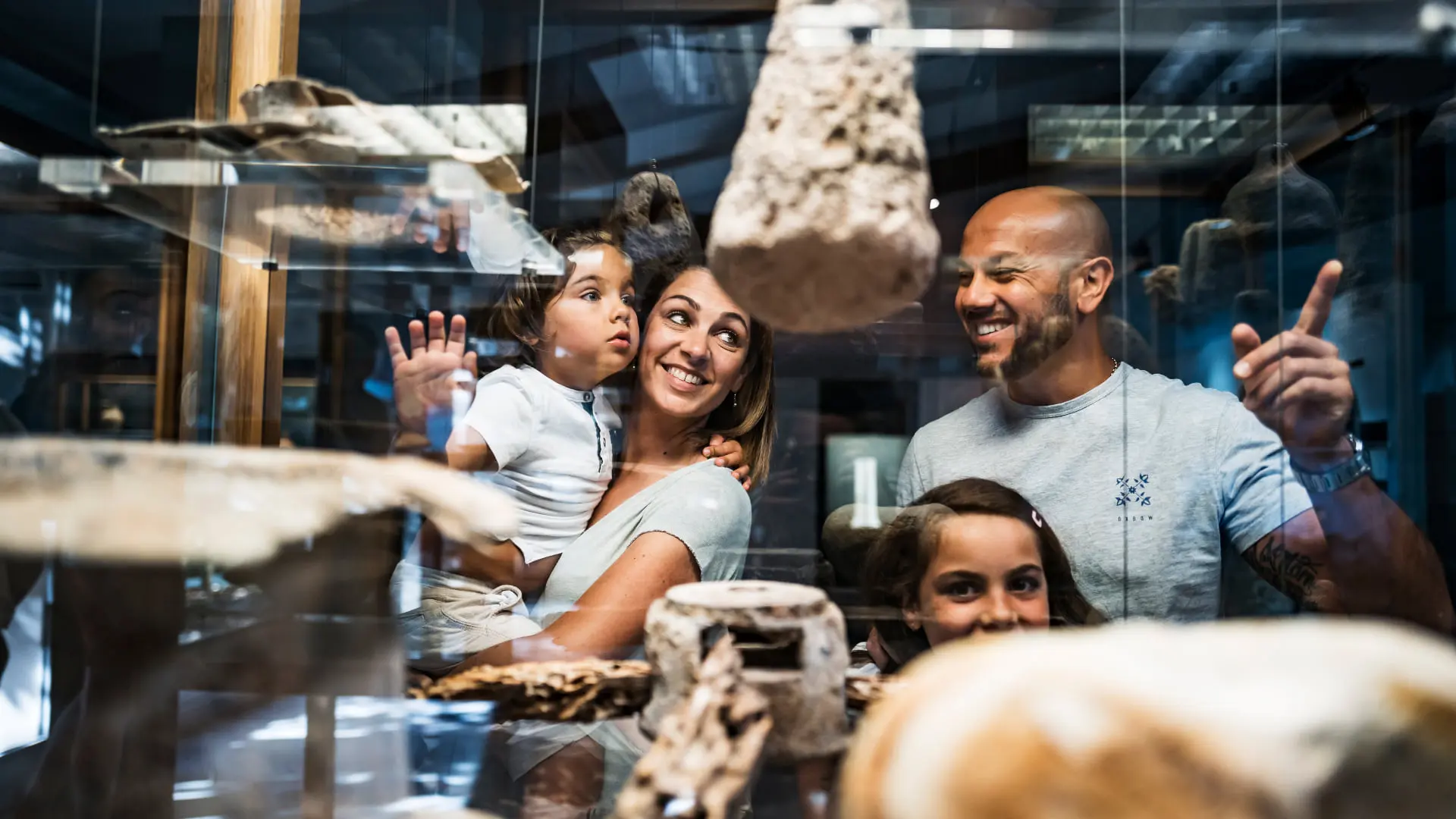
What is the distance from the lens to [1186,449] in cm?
144

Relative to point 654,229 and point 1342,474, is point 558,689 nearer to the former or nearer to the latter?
point 654,229

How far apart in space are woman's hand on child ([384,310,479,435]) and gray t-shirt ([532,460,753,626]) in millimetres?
312

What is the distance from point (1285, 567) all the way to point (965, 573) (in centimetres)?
49

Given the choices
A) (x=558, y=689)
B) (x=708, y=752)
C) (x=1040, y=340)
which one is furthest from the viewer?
(x=1040, y=340)

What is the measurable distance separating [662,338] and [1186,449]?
0.83 m

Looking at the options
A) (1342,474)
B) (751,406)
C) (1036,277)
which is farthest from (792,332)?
(1342,474)

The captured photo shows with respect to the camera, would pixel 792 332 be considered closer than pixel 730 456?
Yes

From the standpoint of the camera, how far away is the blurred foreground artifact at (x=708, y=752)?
2.44 ft

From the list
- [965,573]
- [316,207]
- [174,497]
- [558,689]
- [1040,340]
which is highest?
[316,207]

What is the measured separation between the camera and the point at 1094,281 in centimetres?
146

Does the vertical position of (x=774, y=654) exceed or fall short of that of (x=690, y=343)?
it falls short

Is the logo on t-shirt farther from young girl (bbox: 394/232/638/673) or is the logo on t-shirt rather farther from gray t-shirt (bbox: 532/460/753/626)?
young girl (bbox: 394/232/638/673)

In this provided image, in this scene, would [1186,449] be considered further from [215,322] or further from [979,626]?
[215,322]

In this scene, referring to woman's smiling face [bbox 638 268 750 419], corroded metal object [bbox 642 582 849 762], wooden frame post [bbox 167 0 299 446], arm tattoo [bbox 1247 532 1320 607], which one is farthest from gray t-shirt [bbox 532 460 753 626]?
arm tattoo [bbox 1247 532 1320 607]
